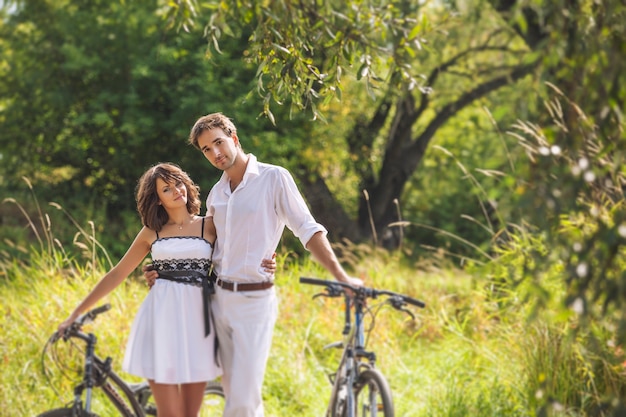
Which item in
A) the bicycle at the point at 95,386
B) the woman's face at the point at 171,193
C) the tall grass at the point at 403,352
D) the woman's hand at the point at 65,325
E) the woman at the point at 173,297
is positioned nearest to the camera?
the woman at the point at 173,297

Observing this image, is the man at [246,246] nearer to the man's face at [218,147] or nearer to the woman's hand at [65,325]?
the man's face at [218,147]

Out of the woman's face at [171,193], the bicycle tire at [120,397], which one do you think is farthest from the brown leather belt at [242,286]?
the bicycle tire at [120,397]

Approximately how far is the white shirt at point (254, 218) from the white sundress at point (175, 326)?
150 millimetres

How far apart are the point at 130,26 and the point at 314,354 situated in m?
10.3

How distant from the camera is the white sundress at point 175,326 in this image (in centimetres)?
419

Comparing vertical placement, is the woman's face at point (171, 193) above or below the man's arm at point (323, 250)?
above

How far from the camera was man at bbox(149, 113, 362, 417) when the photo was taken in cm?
414

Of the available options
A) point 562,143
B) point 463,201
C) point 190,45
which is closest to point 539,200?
point 562,143

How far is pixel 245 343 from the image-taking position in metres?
4.14

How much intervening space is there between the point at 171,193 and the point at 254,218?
41cm

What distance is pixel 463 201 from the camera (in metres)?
23.0

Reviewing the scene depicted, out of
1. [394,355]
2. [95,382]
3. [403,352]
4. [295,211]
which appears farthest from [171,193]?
[403,352]

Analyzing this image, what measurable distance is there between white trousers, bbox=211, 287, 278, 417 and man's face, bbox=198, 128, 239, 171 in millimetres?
541

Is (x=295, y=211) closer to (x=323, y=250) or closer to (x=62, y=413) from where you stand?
(x=323, y=250)
